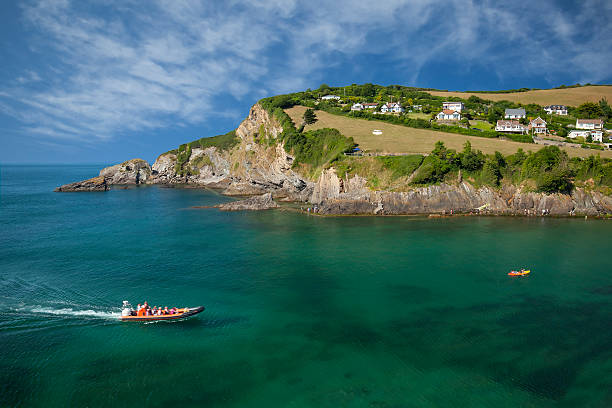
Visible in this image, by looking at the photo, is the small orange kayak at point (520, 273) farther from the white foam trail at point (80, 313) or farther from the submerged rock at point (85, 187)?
the submerged rock at point (85, 187)

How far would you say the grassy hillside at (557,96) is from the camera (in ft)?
396

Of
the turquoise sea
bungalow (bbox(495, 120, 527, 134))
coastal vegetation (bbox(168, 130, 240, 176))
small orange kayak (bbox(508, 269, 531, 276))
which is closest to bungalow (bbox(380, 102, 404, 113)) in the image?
bungalow (bbox(495, 120, 527, 134))

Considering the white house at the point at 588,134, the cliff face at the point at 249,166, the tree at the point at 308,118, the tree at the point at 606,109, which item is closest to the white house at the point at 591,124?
the white house at the point at 588,134

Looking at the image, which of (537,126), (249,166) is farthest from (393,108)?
(249,166)

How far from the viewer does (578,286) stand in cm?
3234

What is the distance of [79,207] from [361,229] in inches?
2791

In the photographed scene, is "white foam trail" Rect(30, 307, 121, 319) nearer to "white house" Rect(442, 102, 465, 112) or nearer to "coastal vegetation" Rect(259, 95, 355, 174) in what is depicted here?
"coastal vegetation" Rect(259, 95, 355, 174)

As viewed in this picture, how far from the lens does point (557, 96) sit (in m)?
128

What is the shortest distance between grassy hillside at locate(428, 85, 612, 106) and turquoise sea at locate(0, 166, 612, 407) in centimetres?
9636

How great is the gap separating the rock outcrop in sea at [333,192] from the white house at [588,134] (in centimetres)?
3485

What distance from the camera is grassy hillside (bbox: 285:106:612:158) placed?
76562 mm

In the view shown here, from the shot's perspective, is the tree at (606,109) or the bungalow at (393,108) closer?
the tree at (606,109)

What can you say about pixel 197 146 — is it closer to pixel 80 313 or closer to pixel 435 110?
pixel 435 110

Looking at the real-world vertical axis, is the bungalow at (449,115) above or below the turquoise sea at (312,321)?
above
